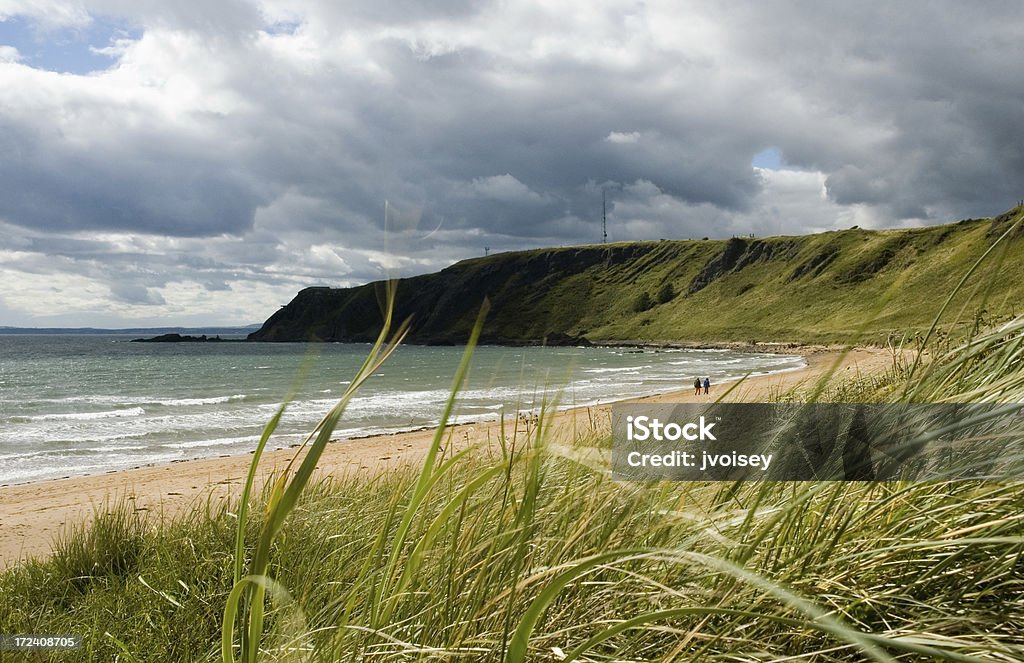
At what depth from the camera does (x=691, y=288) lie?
129 meters

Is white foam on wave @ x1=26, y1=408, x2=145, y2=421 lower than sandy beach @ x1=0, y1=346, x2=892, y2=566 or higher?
lower

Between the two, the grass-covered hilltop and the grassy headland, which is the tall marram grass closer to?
the grassy headland

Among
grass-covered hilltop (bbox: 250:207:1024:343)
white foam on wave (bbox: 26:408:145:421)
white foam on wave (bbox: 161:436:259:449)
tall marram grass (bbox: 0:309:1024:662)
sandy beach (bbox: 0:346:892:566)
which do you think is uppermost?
grass-covered hilltop (bbox: 250:207:1024:343)

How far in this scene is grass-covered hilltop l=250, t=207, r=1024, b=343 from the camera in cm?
9300

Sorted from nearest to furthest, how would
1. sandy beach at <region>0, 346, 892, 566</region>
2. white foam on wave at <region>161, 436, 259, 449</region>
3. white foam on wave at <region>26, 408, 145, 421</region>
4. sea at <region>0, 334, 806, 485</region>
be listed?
sandy beach at <region>0, 346, 892, 566</region>
sea at <region>0, 334, 806, 485</region>
white foam on wave at <region>161, 436, 259, 449</region>
white foam on wave at <region>26, 408, 145, 421</region>

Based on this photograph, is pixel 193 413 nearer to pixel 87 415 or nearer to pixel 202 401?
pixel 87 415

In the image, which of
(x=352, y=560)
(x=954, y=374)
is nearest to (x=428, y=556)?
(x=352, y=560)

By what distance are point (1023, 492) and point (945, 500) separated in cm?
19

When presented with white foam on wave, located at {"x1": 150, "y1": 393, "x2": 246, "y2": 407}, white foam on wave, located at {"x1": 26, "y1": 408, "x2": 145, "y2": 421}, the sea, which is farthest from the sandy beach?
white foam on wave, located at {"x1": 150, "y1": 393, "x2": 246, "y2": 407}

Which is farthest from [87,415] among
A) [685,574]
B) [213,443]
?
[685,574]

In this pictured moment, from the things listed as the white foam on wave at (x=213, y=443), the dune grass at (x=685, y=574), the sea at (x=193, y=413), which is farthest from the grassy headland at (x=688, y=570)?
the white foam on wave at (x=213, y=443)

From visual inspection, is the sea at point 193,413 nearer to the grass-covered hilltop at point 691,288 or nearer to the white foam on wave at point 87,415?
the white foam on wave at point 87,415

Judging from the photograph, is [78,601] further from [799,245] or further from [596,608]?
[799,245]

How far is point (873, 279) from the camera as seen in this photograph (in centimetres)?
9981
